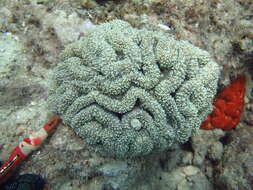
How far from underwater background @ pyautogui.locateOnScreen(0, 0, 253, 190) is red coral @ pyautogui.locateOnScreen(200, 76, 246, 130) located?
31 millimetres

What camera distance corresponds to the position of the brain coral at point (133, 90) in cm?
288

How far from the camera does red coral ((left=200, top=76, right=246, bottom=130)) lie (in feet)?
14.8

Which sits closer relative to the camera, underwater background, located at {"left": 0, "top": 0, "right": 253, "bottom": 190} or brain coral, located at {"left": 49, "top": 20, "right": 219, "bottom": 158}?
brain coral, located at {"left": 49, "top": 20, "right": 219, "bottom": 158}

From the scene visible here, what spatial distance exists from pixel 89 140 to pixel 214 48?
2.88 metres

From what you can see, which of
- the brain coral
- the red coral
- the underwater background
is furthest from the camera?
the red coral

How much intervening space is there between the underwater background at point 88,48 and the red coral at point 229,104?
31 millimetres

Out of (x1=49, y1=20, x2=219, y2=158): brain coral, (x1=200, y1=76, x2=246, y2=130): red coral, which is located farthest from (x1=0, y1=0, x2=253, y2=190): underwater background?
(x1=49, y1=20, x2=219, y2=158): brain coral

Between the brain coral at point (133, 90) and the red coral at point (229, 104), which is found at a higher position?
the brain coral at point (133, 90)

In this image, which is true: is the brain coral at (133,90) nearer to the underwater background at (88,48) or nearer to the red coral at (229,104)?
the underwater background at (88,48)

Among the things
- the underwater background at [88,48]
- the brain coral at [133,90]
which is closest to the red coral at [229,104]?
the underwater background at [88,48]

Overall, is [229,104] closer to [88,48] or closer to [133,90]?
[133,90]

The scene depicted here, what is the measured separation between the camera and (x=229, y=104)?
4.50 m

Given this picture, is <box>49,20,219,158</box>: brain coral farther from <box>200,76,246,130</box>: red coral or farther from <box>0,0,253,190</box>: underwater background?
<box>200,76,246,130</box>: red coral

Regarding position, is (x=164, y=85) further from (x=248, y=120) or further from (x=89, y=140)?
(x=248, y=120)
